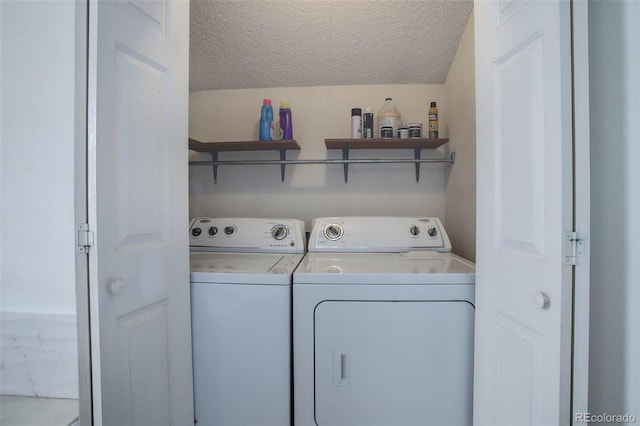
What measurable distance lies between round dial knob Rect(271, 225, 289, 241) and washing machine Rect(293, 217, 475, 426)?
698 mm

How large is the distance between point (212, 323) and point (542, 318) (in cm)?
123

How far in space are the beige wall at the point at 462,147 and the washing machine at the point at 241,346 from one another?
1221mm

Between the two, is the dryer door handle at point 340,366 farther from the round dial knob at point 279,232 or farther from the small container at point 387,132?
the small container at point 387,132

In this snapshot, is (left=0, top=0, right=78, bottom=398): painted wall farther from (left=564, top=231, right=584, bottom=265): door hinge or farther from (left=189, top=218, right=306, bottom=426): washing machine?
(left=564, top=231, right=584, bottom=265): door hinge

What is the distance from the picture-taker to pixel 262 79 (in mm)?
2242

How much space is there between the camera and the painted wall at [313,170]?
2248 mm

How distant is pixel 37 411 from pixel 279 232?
4.26 feet

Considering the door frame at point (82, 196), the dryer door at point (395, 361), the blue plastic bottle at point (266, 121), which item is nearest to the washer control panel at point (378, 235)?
the dryer door at point (395, 361)

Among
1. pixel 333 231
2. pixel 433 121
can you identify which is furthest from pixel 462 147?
pixel 333 231

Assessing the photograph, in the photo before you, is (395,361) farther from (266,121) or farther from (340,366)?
(266,121)

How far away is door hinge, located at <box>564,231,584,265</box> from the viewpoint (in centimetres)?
73

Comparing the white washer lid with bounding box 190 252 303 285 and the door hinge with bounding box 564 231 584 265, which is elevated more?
the door hinge with bounding box 564 231 584 265

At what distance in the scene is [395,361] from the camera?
47.8 inches

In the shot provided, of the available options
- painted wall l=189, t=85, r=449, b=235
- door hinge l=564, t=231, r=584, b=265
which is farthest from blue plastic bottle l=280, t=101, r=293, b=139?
door hinge l=564, t=231, r=584, b=265
